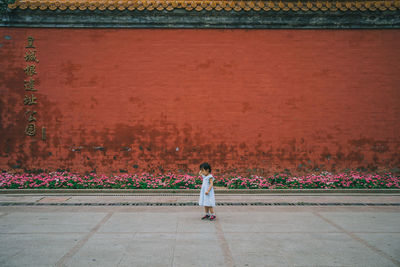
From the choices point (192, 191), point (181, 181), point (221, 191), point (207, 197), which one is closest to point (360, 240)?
point (207, 197)

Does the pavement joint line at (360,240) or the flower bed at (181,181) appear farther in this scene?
the flower bed at (181,181)

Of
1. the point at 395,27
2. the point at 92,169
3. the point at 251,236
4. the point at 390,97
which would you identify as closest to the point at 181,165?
the point at 92,169

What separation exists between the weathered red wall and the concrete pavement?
180cm

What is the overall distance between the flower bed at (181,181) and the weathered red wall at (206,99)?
0.28m

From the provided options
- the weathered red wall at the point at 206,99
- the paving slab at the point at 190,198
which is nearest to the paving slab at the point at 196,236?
the paving slab at the point at 190,198

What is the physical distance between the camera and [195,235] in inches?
170

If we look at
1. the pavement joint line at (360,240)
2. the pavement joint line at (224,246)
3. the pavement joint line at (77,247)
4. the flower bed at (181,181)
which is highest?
the flower bed at (181,181)

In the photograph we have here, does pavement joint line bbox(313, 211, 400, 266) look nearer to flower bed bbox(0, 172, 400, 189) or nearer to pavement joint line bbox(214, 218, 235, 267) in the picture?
pavement joint line bbox(214, 218, 235, 267)

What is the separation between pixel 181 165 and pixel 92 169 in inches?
90.0

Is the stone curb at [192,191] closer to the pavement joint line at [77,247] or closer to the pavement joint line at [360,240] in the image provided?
the pavement joint line at [360,240]

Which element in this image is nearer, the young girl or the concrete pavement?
the concrete pavement

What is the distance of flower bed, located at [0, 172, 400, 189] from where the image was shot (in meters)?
7.65

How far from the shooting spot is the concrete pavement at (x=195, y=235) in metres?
3.46

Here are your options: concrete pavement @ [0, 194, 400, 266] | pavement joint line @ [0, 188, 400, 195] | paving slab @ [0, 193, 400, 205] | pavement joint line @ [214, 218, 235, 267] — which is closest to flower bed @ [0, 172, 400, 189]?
pavement joint line @ [0, 188, 400, 195]
